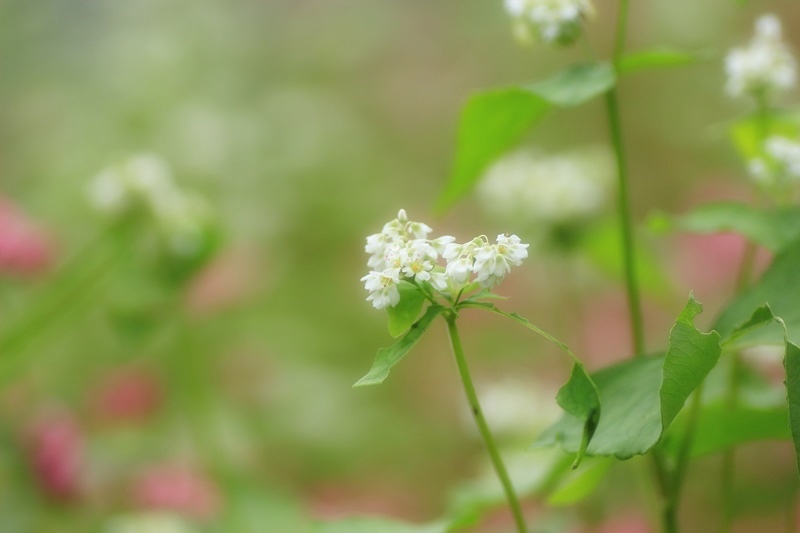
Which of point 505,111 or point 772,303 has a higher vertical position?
point 505,111

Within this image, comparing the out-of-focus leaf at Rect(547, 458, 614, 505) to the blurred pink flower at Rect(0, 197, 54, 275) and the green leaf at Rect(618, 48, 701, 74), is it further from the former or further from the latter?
the blurred pink flower at Rect(0, 197, 54, 275)

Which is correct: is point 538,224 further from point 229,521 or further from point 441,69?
point 441,69

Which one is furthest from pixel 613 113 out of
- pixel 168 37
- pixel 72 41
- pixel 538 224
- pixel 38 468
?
pixel 72 41

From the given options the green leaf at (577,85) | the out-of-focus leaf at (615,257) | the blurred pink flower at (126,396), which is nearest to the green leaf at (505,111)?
the green leaf at (577,85)

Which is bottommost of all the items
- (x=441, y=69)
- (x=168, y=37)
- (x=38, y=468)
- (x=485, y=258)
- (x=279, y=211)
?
(x=485, y=258)

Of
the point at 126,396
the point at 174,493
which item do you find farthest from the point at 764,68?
the point at 126,396

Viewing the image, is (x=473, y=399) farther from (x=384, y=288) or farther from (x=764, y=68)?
(x=764, y=68)
